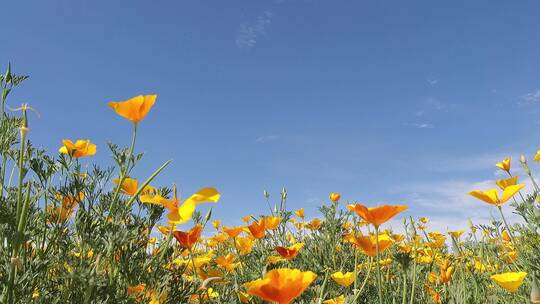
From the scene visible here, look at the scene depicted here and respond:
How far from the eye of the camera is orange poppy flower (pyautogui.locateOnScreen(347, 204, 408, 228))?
1732 mm

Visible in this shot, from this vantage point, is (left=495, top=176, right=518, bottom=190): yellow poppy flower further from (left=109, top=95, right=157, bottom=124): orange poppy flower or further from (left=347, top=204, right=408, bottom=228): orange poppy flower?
(left=109, top=95, right=157, bottom=124): orange poppy flower

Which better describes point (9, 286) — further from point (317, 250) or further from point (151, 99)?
point (317, 250)

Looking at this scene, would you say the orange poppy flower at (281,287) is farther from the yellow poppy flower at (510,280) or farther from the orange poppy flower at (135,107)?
the yellow poppy flower at (510,280)

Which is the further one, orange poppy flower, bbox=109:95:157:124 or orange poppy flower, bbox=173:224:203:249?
orange poppy flower, bbox=173:224:203:249

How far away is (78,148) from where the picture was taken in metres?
2.19

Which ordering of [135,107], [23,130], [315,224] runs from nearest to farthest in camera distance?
[23,130] → [135,107] → [315,224]

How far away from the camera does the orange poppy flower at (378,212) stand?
173 centimetres

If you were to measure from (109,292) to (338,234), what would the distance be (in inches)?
104

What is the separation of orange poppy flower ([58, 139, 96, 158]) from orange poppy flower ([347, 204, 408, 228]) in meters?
1.41

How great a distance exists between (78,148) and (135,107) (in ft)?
2.10

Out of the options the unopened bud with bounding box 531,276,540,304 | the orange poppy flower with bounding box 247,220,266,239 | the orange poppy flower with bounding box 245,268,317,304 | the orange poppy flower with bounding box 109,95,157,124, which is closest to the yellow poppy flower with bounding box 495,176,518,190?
the unopened bud with bounding box 531,276,540,304

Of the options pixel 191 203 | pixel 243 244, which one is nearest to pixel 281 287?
pixel 191 203

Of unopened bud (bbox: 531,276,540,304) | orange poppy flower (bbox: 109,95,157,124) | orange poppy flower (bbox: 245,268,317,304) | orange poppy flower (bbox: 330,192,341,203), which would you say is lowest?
unopened bud (bbox: 531,276,540,304)

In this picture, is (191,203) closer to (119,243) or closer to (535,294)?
(119,243)
